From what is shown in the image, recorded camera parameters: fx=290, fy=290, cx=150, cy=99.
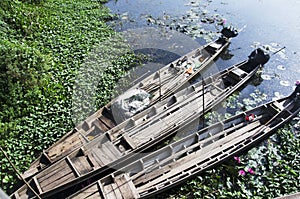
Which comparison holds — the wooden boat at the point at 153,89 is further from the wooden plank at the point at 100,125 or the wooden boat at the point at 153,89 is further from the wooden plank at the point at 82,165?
the wooden plank at the point at 82,165

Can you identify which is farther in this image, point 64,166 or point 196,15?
point 196,15

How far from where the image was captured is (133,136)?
6.03 m

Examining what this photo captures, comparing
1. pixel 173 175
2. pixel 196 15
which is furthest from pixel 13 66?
pixel 196 15

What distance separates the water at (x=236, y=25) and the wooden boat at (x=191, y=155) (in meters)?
1.40

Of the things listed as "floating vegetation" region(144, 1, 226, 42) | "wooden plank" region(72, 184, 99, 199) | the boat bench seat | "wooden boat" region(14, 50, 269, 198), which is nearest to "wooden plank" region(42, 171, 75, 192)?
"wooden boat" region(14, 50, 269, 198)

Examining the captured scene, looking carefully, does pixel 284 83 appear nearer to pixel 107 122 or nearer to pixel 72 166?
pixel 107 122

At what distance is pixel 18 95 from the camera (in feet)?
22.3

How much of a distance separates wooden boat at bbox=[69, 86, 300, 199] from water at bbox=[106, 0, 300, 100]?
4.59 ft

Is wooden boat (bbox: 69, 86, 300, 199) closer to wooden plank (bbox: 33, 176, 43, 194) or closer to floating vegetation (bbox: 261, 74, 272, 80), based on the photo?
wooden plank (bbox: 33, 176, 43, 194)

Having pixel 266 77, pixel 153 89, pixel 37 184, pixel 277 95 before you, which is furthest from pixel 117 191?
pixel 266 77

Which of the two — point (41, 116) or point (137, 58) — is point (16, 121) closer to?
point (41, 116)

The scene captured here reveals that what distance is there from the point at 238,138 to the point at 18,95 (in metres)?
5.08

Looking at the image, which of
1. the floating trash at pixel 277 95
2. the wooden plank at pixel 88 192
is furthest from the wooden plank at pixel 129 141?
the floating trash at pixel 277 95

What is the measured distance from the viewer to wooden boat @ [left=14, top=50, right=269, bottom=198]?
17.0 ft
